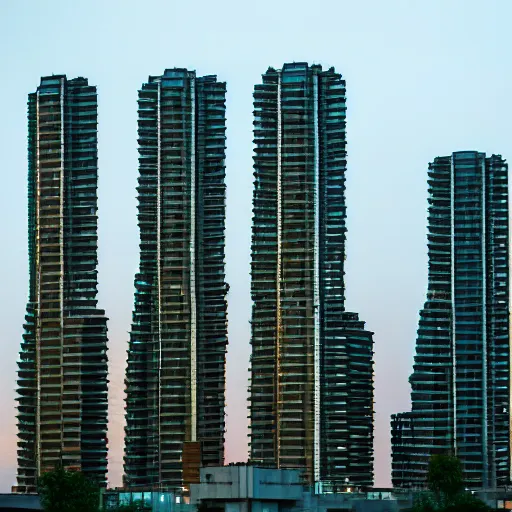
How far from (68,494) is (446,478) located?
3820 cm

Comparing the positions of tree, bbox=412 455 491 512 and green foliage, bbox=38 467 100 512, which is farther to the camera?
tree, bbox=412 455 491 512

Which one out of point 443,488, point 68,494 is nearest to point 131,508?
point 68,494

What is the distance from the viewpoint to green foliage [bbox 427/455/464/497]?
17700 cm

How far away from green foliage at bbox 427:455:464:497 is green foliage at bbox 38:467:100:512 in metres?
33.6

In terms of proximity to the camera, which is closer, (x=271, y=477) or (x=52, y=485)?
(x=271, y=477)

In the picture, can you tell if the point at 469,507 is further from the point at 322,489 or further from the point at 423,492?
the point at 322,489

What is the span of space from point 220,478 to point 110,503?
50262mm

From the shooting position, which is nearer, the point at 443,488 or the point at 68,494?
the point at 68,494

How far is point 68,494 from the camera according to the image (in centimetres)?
16050

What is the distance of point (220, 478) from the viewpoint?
124 metres

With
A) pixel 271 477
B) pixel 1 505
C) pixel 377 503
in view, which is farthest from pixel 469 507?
pixel 1 505

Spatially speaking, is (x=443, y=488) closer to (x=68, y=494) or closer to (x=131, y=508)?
(x=68, y=494)

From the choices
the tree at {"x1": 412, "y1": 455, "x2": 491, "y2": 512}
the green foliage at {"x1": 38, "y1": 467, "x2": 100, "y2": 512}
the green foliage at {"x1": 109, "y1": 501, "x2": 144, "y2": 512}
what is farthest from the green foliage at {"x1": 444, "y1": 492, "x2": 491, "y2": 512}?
the green foliage at {"x1": 38, "y1": 467, "x2": 100, "y2": 512}

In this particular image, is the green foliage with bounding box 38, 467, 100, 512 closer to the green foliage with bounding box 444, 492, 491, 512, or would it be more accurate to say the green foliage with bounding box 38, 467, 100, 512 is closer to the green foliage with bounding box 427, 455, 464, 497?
the green foliage with bounding box 444, 492, 491, 512
